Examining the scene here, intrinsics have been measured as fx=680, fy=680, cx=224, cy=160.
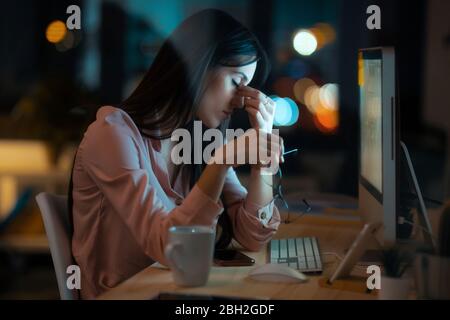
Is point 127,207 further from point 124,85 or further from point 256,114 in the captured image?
point 124,85

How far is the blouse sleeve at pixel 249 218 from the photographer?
1.43m

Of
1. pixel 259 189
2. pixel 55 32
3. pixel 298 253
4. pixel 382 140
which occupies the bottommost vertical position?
pixel 298 253

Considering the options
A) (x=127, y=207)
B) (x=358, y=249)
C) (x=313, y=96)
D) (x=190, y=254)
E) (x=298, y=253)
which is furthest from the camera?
(x=313, y=96)

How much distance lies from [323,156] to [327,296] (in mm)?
2643

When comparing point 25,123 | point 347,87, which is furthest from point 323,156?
point 25,123

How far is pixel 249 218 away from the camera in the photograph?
1.45 metres

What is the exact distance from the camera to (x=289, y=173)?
3.78 metres

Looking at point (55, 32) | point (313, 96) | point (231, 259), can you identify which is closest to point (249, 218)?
point (231, 259)

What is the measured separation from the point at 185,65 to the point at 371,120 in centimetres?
39

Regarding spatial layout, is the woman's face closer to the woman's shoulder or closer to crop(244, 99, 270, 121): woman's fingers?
crop(244, 99, 270, 121): woman's fingers

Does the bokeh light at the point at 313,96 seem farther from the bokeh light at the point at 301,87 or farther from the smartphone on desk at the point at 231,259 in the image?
the smartphone on desk at the point at 231,259

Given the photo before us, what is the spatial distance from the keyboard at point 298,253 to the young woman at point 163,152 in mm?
48
